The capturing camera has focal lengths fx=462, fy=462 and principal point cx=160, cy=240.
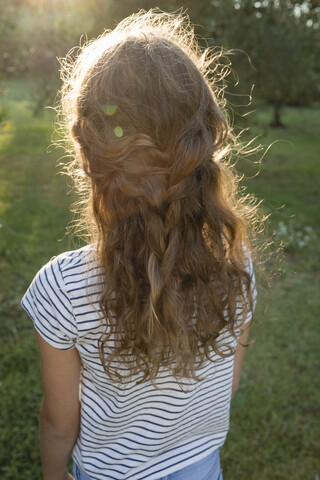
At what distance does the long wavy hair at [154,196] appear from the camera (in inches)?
40.1

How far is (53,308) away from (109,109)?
475 mm

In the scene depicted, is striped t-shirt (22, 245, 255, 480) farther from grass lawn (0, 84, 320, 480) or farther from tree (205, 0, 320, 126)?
tree (205, 0, 320, 126)

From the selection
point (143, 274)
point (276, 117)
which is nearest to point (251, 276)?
point (143, 274)

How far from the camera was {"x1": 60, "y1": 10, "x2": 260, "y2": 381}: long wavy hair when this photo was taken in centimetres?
102

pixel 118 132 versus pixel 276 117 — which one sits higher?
pixel 276 117

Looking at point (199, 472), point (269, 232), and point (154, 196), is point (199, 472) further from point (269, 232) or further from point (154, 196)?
point (269, 232)

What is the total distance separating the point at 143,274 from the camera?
1.12 metres

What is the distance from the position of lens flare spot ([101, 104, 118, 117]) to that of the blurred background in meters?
0.63

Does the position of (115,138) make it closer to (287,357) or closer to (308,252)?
(287,357)

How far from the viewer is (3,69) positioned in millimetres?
5766

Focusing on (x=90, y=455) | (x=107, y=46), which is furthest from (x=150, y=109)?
(x=90, y=455)

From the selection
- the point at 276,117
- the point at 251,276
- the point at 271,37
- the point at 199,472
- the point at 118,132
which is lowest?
the point at 199,472

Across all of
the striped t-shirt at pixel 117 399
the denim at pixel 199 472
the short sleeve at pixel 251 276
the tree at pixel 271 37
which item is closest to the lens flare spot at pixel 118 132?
the striped t-shirt at pixel 117 399

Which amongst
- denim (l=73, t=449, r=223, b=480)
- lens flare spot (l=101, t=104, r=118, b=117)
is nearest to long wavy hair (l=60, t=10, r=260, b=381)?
lens flare spot (l=101, t=104, r=118, b=117)
